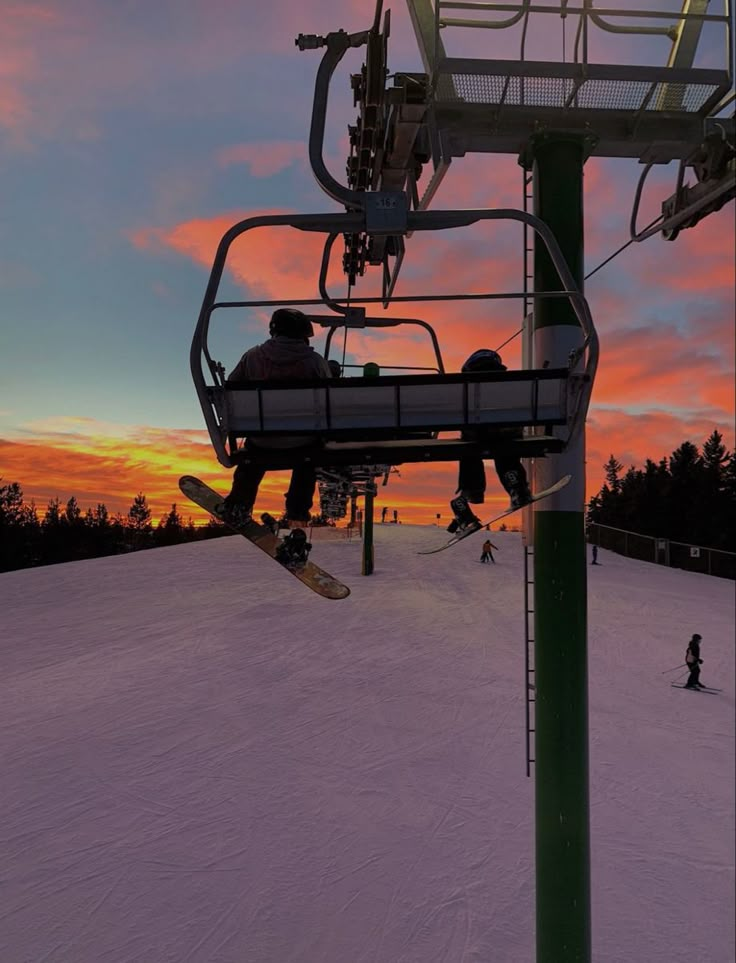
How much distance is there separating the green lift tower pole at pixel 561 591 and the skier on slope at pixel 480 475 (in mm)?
616

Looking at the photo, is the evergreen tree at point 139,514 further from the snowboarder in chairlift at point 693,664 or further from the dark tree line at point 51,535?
the snowboarder in chairlift at point 693,664

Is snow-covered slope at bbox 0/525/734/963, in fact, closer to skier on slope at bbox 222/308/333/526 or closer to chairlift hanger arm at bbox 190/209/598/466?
skier on slope at bbox 222/308/333/526

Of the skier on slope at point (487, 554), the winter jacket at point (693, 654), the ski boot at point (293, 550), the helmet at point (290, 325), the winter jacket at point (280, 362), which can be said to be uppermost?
the helmet at point (290, 325)

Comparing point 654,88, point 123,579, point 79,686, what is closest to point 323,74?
point 654,88

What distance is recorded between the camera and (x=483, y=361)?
4.79 meters

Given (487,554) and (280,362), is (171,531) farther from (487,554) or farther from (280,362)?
(280,362)

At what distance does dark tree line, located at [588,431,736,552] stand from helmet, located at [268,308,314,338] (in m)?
60.4

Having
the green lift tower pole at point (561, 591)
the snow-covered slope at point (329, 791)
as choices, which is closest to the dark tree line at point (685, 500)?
the snow-covered slope at point (329, 791)

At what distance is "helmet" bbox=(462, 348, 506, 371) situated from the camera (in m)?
4.79

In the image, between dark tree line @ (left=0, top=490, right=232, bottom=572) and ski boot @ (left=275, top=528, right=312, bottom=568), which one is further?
dark tree line @ (left=0, top=490, right=232, bottom=572)

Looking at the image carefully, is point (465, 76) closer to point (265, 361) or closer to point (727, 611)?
point (265, 361)

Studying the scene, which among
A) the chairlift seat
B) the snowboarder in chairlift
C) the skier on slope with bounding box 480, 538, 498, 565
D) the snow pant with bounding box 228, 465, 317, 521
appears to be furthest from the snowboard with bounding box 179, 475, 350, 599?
the skier on slope with bounding box 480, 538, 498, 565

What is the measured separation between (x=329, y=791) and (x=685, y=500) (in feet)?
202

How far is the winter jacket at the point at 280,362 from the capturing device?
4191 millimetres
